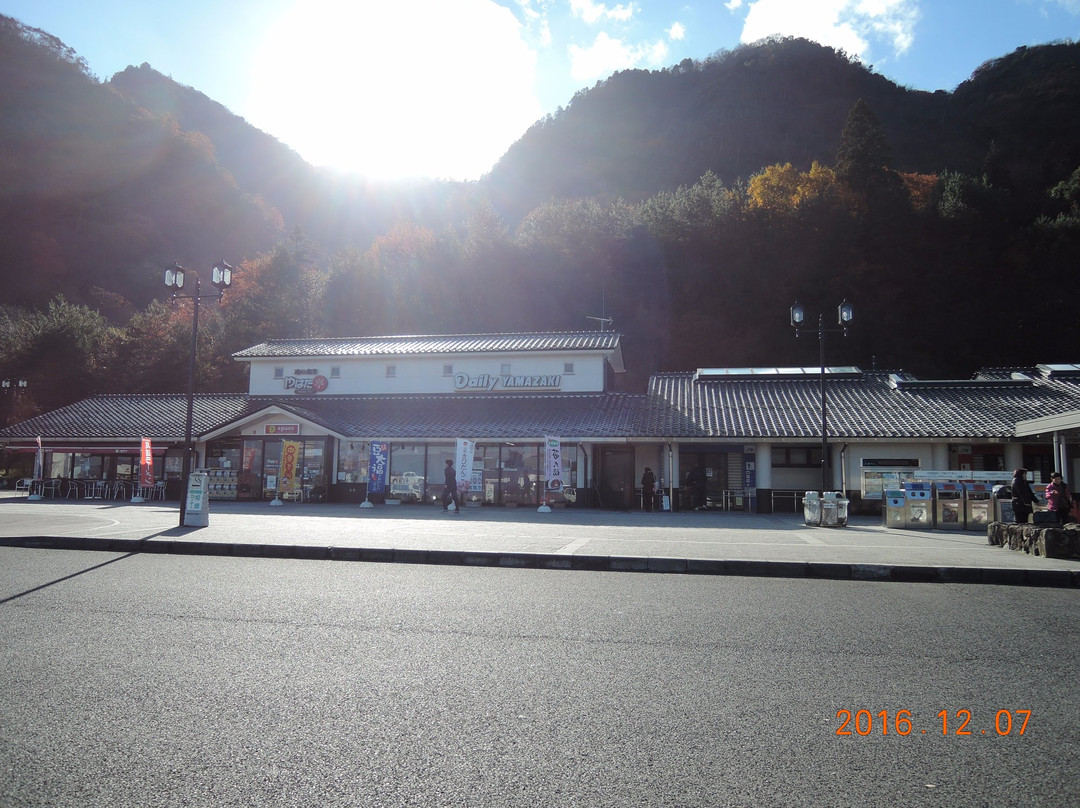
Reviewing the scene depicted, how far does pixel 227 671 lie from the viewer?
4.80 meters

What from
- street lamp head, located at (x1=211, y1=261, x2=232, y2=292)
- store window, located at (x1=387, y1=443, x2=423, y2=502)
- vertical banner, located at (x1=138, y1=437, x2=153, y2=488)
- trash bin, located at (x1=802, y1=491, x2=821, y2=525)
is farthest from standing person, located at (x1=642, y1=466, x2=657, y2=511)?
vertical banner, located at (x1=138, y1=437, x2=153, y2=488)

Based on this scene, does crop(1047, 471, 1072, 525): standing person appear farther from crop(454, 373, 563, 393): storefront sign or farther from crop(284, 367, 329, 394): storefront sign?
crop(284, 367, 329, 394): storefront sign

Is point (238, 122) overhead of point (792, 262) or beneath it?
overhead

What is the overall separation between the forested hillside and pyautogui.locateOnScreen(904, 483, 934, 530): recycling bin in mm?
20868

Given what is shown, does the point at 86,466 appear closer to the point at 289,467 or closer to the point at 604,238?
the point at 289,467

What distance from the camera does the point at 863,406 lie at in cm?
2488

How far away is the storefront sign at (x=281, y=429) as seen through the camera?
27219mm

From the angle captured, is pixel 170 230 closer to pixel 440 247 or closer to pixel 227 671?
pixel 440 247

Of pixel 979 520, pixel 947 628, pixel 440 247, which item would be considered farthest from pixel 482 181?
pixel 947 628

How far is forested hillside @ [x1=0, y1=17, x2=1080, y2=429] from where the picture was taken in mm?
40750

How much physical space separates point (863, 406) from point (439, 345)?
56.8 feet

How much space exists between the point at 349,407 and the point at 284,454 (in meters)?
3.66

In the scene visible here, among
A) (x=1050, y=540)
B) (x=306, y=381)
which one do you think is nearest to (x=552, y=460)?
(x=1050, y=540)

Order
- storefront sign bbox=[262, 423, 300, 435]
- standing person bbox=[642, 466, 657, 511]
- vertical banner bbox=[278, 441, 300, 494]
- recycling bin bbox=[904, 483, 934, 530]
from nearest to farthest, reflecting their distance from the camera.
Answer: recycling bin bbox=[904, 483, 934, 530] < standing person bbox=[642, 466, 657, 511] < vertical banner bbox=[278, 441, 300, 494] < storefront sign bbox=[262, 423, 300, 435]
